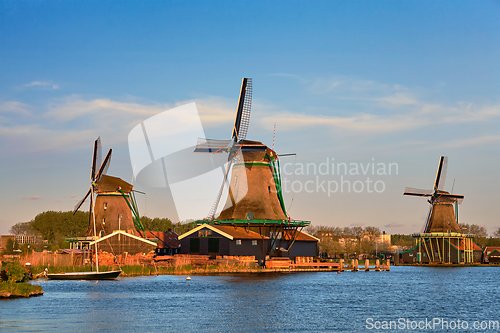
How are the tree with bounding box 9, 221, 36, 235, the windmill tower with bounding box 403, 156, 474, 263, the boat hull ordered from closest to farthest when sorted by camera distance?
the boat hull → the windmill tower with bounding box 403, 156, 474, 263 → the tree with bounding box 9, 221, 36, 235

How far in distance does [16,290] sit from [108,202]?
122 feet

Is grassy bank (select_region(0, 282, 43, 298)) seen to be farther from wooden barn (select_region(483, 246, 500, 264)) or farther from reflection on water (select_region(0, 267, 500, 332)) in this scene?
wooden barn (select_region(483, 246, 500, 264))

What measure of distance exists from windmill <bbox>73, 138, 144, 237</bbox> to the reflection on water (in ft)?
69.6

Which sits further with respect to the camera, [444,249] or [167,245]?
[444,249]

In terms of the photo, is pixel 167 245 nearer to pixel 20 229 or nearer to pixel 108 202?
pixel 108 202

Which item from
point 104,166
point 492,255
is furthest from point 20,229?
point 492,255

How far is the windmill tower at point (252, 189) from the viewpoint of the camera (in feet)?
195

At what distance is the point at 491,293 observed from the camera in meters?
44.2

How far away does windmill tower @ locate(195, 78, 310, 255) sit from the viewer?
59.3m

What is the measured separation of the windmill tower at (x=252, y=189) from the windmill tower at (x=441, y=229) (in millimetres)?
39513

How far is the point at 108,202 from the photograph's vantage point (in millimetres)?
69500

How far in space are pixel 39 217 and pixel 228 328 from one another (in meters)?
101

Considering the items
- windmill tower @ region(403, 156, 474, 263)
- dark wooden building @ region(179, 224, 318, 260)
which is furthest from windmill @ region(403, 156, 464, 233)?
dark wooden building @ region(179, 224, 318, 260)

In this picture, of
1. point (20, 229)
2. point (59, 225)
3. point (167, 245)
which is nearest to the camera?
point (167, 245)
